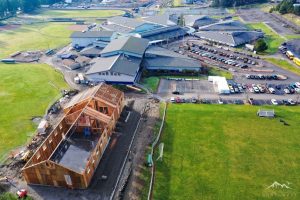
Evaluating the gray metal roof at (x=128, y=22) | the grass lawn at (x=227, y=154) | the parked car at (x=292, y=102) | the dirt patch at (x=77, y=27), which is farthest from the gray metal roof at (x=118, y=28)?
the parked car at (x=292, y=102)

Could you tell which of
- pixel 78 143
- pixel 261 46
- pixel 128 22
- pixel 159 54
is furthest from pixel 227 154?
pixel 128 22

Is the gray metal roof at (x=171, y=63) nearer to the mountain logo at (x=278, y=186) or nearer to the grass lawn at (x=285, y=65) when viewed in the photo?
the grass lawn at (x=285, y=65)

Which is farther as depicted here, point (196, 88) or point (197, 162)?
point (196, 88)

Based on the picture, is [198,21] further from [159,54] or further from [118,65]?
[118,65]

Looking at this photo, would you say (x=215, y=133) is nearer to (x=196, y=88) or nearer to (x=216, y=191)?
(x=216, y=191)

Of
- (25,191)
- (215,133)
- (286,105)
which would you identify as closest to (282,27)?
(286,105)
